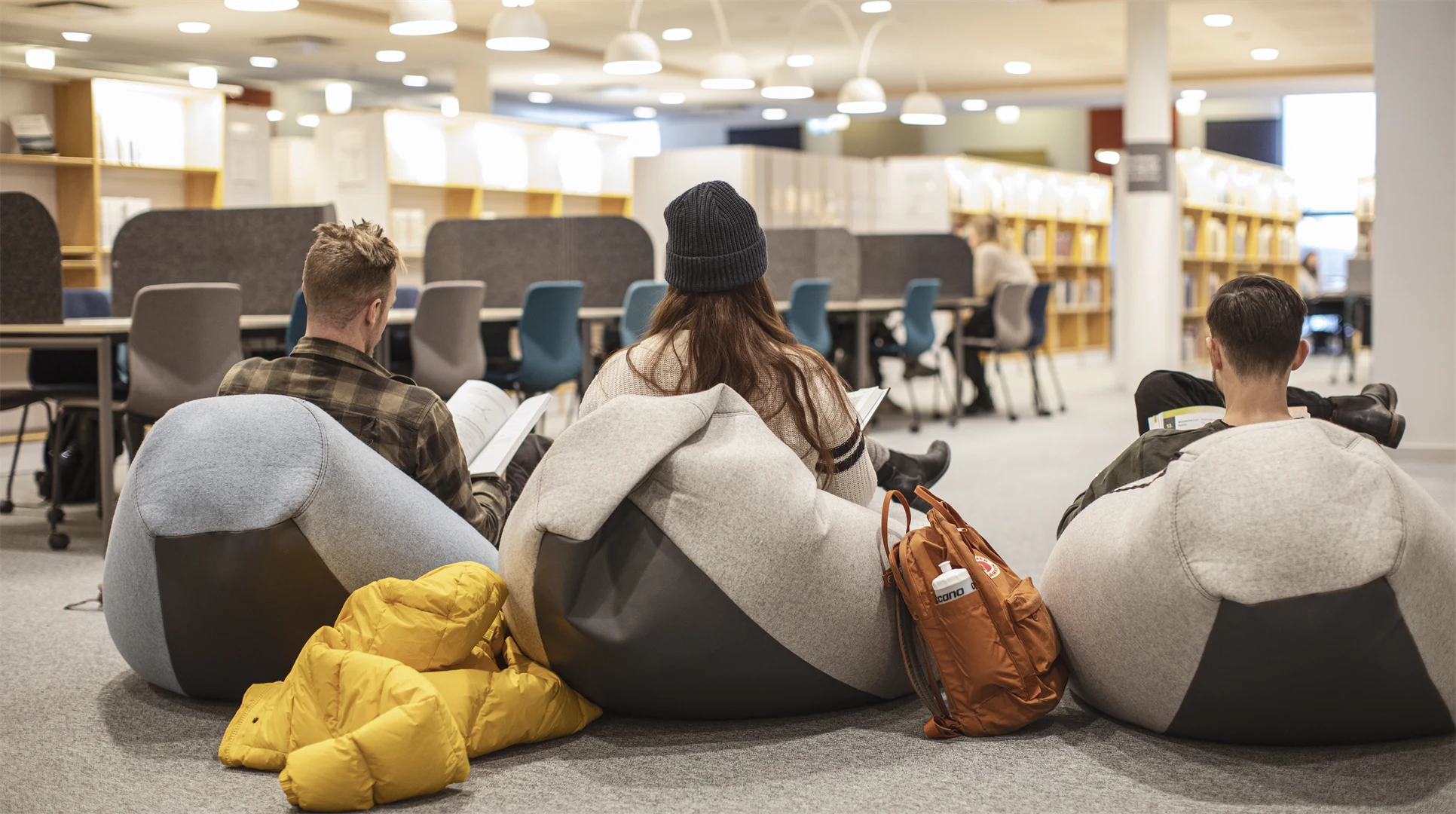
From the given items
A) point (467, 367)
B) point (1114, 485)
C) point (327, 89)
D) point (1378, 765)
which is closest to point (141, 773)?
point (1114, 485)

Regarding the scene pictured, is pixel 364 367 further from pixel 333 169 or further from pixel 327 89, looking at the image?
pixel 327 89

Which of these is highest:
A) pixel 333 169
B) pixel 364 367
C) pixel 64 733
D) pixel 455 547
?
pixel 333 169

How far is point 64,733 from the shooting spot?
2398mm

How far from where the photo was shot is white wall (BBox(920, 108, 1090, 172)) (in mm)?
17797

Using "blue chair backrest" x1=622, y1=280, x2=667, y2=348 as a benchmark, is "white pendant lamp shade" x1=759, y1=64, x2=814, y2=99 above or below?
above

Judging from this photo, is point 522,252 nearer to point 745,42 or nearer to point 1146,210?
point 1146,210

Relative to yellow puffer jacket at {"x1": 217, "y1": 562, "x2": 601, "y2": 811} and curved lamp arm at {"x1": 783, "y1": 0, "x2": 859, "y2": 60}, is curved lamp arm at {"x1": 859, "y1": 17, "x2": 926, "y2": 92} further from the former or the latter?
yellow puffer jacket at {"x1": 217, "y1": 562, "x2": 601, "y2": 811}

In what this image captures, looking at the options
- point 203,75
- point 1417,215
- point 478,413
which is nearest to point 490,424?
point 478,413

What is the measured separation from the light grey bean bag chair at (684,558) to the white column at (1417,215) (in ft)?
14.2

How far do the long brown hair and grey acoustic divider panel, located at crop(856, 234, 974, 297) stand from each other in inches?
267

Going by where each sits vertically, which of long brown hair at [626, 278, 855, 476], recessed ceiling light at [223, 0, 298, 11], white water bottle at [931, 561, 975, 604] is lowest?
white water bottle at [931, 561, 975, 604]

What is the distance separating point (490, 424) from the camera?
10.2 ft

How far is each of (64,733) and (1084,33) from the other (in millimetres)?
10854

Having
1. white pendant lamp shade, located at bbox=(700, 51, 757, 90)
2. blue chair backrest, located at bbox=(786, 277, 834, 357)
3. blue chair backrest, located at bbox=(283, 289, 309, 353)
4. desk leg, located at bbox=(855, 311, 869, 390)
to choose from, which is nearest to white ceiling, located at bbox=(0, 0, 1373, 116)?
white pendant lamp shade, located at bbox=(700, 51, 757, 90)
